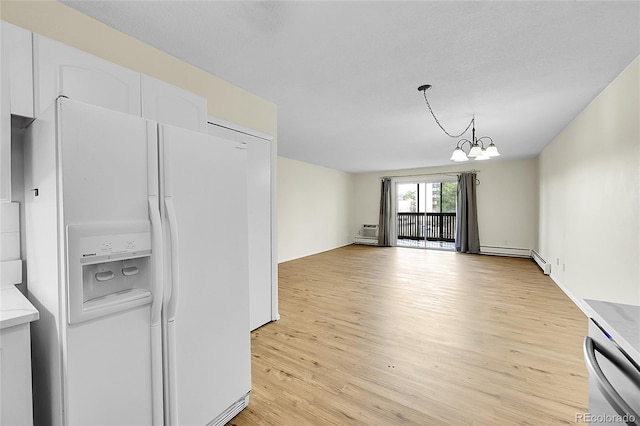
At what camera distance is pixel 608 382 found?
0.71 m

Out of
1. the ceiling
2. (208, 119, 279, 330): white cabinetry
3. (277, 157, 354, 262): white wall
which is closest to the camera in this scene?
the ceiling

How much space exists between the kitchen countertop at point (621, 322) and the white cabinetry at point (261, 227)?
8.04 ft

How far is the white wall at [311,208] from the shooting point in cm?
630

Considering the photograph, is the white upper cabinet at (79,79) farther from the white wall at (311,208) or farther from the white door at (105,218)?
the white wall at (311,208)

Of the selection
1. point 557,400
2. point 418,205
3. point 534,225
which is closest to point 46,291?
point 557,400

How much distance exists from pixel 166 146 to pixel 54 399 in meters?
1.09

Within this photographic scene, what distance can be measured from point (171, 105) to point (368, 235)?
300 inches

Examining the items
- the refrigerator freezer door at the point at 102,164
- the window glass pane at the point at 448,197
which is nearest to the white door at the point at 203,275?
the refrigerator freezer door at the point at 102,164

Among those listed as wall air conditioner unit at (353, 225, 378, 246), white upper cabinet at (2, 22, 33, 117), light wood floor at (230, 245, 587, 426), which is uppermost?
white upper cabinet at (2, 22, 33, 117)

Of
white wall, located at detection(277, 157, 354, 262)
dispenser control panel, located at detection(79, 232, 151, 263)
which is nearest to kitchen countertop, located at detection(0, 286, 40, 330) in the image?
dispenser control panel, located at detection(79, 232, 151, 263)

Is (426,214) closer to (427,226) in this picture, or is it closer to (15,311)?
(427,226)

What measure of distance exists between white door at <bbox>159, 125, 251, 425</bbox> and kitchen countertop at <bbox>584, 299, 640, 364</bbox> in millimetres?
1575

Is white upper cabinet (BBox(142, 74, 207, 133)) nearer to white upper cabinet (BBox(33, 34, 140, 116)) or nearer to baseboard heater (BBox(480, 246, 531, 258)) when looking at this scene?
white upper cabinet (BBox(33, 34, 140, 116))

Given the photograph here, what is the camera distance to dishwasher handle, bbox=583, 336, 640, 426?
0.64 meters
